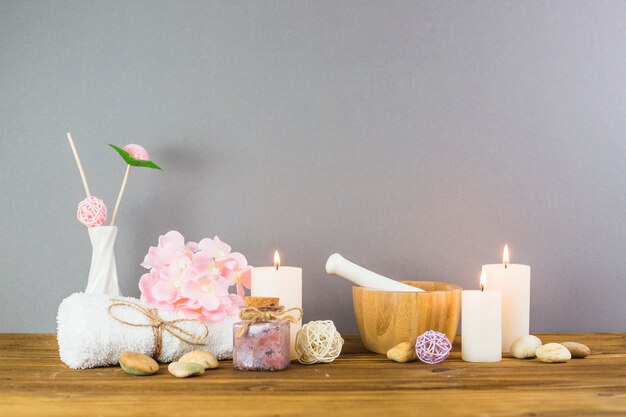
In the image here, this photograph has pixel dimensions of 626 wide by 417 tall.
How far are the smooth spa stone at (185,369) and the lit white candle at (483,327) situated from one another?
18.2 inches

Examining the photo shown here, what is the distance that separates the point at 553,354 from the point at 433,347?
0.22m

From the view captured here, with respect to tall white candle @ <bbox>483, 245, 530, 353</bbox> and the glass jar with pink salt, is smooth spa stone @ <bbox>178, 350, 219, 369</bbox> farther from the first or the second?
tall white candle @ <bbox>483, 245, 530, 353</bbox>

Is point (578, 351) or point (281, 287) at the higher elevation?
point (281, 287)

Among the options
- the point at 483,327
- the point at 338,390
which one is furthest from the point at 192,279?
the point at 483,327

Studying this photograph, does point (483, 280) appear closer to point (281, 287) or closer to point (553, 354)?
point (553, 354)

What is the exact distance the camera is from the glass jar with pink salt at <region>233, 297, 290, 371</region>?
0.92 m

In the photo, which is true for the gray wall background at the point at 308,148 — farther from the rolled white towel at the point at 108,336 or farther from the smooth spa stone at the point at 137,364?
the smooth spa stone at the point at 137,364

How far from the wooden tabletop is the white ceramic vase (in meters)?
0.15

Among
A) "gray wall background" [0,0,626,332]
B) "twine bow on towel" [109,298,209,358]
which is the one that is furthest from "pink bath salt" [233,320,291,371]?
"gray wall background" [0,0,626,332]

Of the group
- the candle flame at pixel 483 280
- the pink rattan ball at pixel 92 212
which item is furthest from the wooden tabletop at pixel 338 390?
the pink rattan ball at pixel 92 212

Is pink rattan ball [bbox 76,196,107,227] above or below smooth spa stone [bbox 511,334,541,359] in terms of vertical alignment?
above

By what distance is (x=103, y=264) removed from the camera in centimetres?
113

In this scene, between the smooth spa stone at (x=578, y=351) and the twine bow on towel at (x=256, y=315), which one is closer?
the twine bow on towel at (x=256, y=315)

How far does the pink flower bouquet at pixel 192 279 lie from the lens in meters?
1.01
